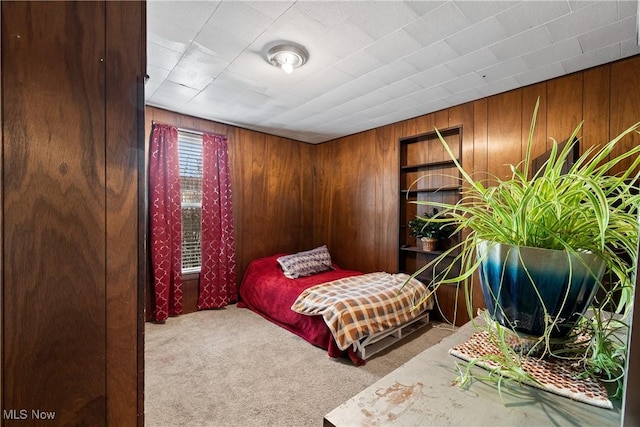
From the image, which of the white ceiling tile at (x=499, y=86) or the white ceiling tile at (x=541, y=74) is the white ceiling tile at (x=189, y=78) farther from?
the white ceiling tile at (x=541, y=74)

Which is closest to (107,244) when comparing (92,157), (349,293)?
(92,157)

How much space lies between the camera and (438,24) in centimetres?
170

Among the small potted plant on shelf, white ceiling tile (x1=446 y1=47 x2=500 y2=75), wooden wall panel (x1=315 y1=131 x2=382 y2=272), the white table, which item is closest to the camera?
the white table

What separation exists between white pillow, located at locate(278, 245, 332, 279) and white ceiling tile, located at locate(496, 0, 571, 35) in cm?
305

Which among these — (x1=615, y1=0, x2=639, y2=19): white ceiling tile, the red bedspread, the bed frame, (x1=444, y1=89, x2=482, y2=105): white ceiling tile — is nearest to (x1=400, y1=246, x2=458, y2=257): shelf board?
the bed frame

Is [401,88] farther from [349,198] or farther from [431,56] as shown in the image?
[349,198]

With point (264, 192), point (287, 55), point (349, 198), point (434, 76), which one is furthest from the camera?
point (349, 198)

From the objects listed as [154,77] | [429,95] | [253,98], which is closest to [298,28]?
[253,98]

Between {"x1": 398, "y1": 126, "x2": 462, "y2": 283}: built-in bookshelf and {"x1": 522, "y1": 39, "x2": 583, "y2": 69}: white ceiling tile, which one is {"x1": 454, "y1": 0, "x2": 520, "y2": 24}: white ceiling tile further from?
{"x1": 398, "y1": 126, "x2": 462, "y2": 283}: built-in bookshelf

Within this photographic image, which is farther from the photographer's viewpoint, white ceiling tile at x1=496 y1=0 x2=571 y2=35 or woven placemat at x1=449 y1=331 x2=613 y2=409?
white ceiling tile at x1=496 y1=0 x2=571 y2=35

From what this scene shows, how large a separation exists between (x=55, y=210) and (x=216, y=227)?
2.79m

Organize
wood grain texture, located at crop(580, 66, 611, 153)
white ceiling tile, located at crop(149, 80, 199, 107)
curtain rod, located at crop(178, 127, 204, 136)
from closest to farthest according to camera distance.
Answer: wood grain texture, located at crop(580, 66, 611, 153) → white ceiling tile, located at crop(149, 80, 199, 107) → curtain rod, located at crop(178, 127, 204, 136)

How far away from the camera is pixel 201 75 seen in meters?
2.38

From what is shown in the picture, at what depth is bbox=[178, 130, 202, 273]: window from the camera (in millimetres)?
3371
